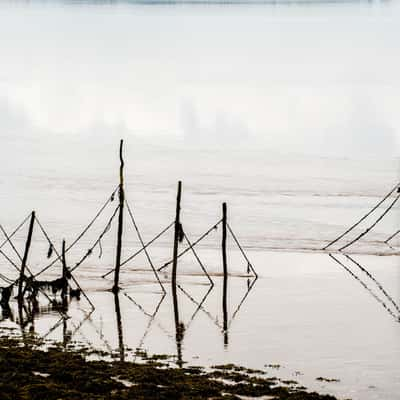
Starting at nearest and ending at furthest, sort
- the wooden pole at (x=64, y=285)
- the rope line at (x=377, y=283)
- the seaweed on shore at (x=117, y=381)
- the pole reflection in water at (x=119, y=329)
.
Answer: the seaweed on shore at (x=117, y=381) → the pole reflection in water at (x=119, y=329) → the wooden pole at (x=64, y=285) → the rope line at (x=377, y=283)

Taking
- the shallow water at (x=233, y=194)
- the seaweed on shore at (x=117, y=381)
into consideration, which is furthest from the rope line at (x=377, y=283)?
the seaweed on shore at (x=117, y=381)

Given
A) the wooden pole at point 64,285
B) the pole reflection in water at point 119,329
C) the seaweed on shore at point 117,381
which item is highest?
the wooden pole at point 64,285

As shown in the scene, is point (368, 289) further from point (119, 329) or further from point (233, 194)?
point (233, 194)

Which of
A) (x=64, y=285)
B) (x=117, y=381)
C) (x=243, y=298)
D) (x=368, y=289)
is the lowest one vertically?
(x=117, y=381)

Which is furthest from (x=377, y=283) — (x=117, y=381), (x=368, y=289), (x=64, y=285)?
(x=117, y=381)

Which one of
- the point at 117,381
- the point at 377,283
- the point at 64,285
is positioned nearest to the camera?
the point at 117,381

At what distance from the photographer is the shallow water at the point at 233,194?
27359 mm

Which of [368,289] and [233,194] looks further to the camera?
[233,194]

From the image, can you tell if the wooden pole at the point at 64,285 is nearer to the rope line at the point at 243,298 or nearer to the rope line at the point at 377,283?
the rope line at the point at 243,298

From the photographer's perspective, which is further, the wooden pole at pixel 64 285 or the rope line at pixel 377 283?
the rope line at pixel 377 283

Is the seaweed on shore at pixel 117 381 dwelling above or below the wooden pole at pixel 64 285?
below

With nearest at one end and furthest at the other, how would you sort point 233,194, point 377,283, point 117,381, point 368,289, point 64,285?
1. point 117,381
2. point 64,285
3. point 368,289
4. point 377,283
5. point 233,194

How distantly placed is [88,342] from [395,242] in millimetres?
29092

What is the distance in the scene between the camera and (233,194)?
80438 mm
